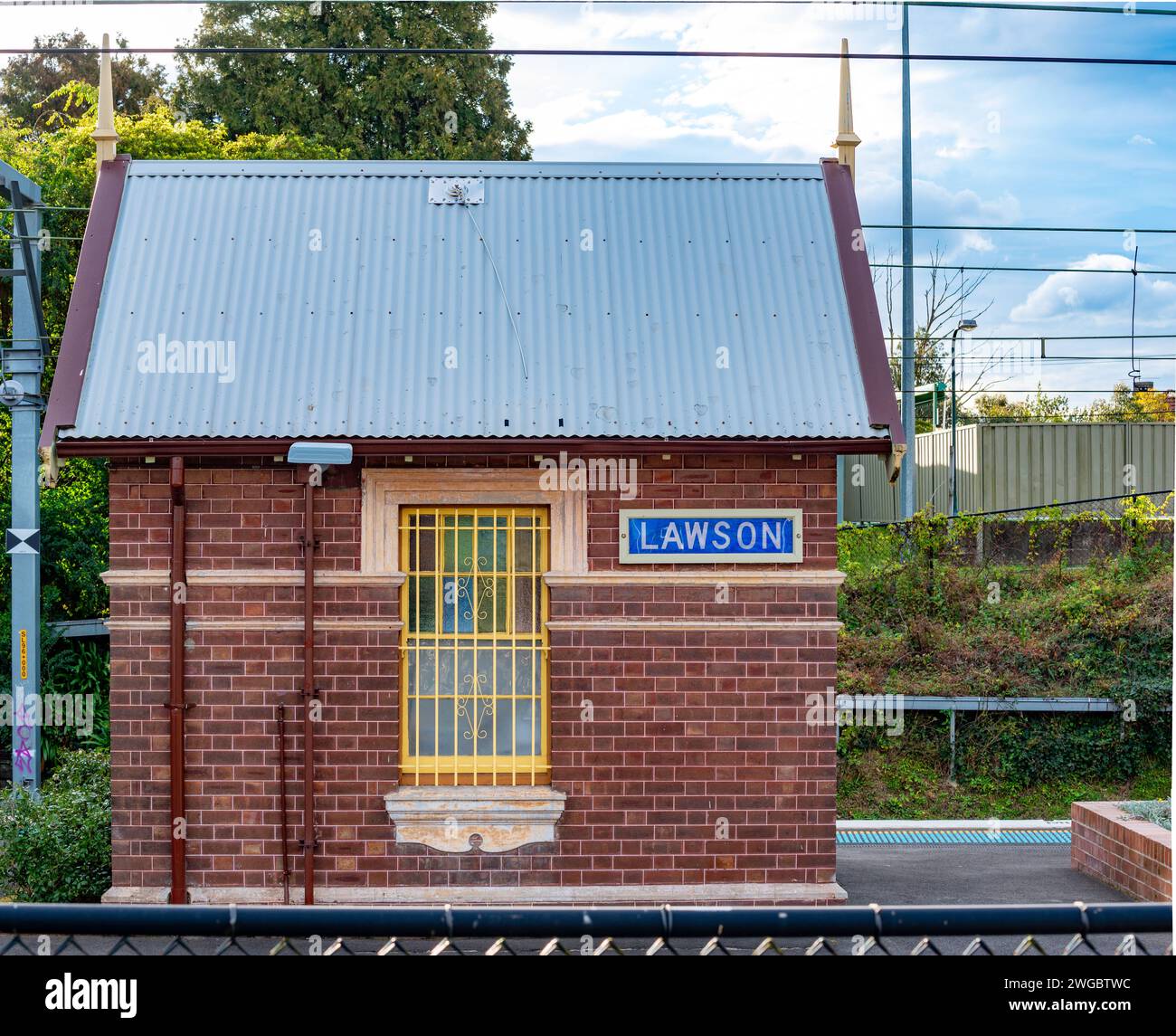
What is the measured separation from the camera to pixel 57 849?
8.98 metres

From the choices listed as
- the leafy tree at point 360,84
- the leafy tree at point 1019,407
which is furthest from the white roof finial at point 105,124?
the leafy tree at point 1019,407

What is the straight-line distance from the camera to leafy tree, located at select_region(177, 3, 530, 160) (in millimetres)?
27516

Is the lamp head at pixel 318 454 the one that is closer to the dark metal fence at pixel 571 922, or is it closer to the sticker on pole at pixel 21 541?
the sticker on pole at pixel 21 541

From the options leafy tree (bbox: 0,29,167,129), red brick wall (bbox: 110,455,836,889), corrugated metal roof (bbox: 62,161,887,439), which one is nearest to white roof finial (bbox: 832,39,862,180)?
corrugated metal roof (bbox: 62,161,887,439)

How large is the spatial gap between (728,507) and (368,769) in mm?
3246

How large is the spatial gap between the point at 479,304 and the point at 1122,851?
21.8ft

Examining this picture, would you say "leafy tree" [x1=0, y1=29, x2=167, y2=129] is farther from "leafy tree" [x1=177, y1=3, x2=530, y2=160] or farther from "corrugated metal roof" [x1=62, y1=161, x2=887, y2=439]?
"corrugated metal roof" [x1=62, y1=161, x2=887, y2=439]

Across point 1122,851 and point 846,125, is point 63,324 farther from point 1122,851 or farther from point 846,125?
point 1122,851

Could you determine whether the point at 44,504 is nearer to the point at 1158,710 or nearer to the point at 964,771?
the point at 964,771

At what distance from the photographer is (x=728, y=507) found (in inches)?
345

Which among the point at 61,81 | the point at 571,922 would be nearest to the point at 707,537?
the point at 571,922

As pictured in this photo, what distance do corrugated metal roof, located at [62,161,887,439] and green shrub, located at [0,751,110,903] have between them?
3.08 m
